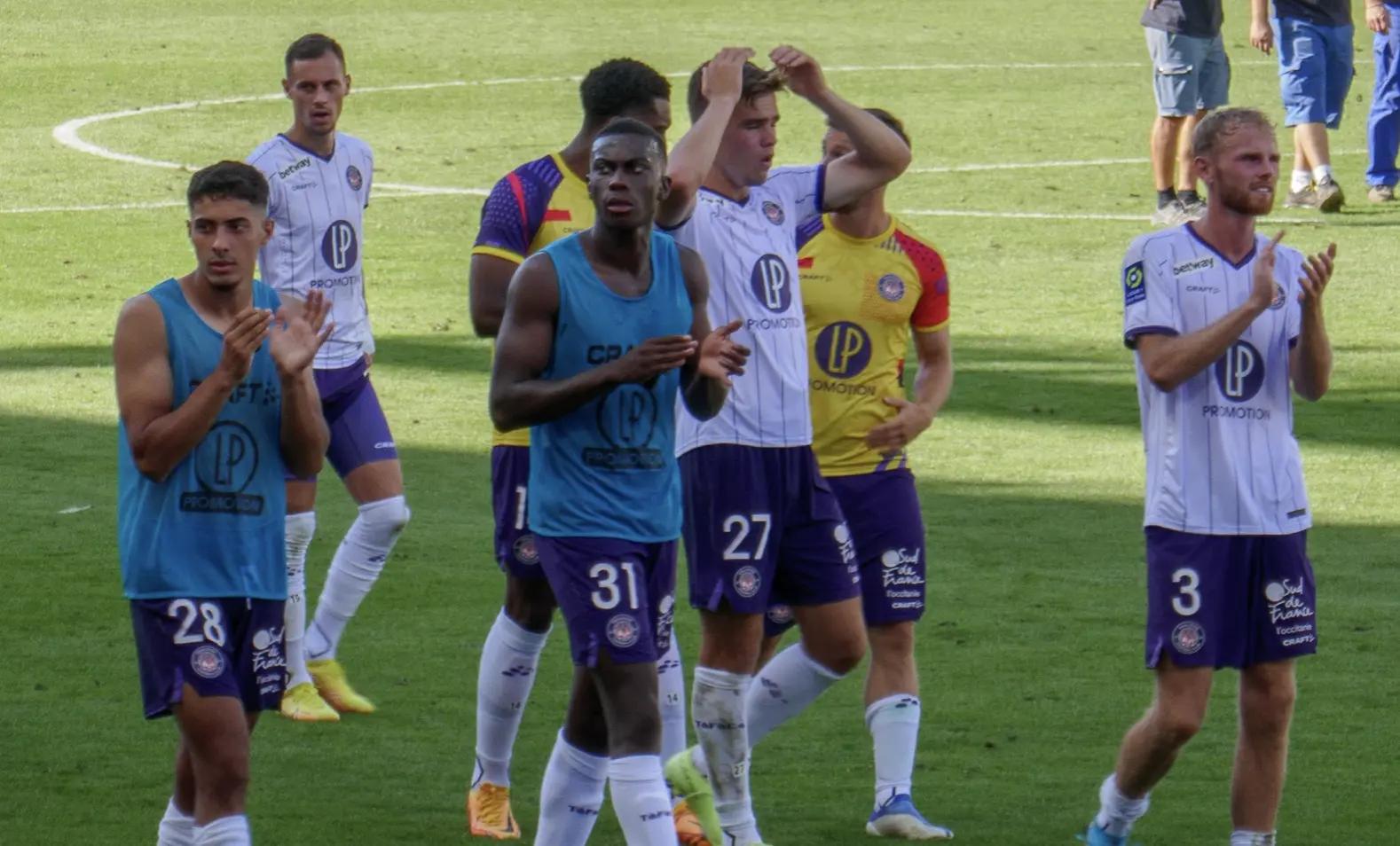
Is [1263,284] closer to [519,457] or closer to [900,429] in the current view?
[900,429]

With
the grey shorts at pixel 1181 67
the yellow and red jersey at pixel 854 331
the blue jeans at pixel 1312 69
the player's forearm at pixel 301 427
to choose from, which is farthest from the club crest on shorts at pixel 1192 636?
the blue jeans at pixel 1312 69

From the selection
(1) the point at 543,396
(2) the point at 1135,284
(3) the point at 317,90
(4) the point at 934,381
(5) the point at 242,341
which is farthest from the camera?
(3) the point at 317,90

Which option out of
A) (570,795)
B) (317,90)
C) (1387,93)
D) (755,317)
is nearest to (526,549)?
(755,317)

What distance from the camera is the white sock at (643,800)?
6609 millimetres

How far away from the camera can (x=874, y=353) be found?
838 cm

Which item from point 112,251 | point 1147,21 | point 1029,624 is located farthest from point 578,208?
point 112,251

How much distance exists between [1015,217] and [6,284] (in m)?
8.05

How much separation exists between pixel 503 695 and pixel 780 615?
37.7 inches

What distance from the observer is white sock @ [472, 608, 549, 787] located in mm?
8008

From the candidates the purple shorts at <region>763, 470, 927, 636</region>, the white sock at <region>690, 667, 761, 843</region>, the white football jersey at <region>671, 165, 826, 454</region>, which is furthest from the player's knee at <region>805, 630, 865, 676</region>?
the white football jersey at <region>671, 165, 826, 454</region>

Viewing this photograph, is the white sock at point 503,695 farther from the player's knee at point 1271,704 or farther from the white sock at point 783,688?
the player's knee at point 1271,704

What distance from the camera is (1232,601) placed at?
7195 mm

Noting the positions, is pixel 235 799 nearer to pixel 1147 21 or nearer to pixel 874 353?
pixel 874 353

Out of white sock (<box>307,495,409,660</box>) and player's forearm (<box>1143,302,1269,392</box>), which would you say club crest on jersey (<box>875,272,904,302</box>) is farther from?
white sock (<box>307,495,409,660</box>)
